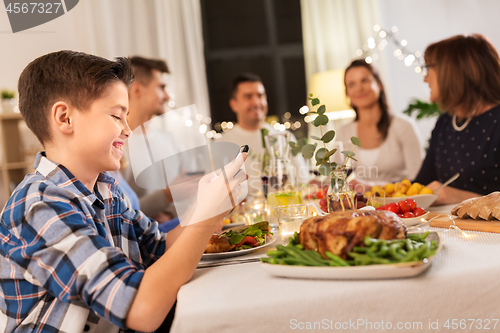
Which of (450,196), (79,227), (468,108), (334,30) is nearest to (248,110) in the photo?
(334,30)

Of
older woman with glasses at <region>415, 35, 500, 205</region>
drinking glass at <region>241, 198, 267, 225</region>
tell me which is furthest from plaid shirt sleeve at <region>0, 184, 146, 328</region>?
older woman with glasses at <region>415, 35, 500, 205</region>

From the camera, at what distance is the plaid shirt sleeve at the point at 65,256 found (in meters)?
0.72

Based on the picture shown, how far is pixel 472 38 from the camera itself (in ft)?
6.52

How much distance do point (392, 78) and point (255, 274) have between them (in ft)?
14.1

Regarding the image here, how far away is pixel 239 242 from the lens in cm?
103

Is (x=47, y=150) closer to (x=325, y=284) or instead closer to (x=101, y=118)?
(x=101, y=118)

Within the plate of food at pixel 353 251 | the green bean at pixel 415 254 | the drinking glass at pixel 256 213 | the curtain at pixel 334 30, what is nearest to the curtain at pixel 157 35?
the curtain at pixel 334 30

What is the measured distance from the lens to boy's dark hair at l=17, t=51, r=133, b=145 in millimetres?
930

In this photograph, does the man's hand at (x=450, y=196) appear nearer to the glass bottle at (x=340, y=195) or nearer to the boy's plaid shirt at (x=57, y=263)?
the glass bottle at (x=340, y=195)

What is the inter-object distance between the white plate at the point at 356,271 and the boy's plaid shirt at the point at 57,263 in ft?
0.91

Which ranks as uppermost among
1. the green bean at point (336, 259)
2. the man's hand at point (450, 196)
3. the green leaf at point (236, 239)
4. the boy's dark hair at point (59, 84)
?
the boy's dark hair at point (59, 84)

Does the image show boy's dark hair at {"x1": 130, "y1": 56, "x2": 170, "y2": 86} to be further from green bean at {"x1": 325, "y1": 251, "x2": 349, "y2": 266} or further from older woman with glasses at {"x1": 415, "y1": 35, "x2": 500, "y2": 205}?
green bean at {"x1": 325, "y1": 251, "x2": 349, "y2": 266}

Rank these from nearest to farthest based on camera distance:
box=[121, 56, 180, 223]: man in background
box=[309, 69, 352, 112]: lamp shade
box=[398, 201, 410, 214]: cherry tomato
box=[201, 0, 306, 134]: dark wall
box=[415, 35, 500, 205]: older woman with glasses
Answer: box=[398, 201, 410, 214]: cherry tomato → box=[415, 35, 500, 205]: older woman with glasses → box=[121, 56, 180, 223]: man in background → box=[309, 69, 352, 112]: lamp shade → box=[201, 0, 306, 134]: dark wall

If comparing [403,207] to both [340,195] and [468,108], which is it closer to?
[340,195]
